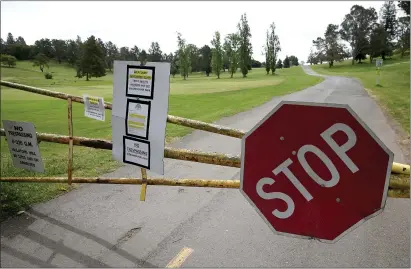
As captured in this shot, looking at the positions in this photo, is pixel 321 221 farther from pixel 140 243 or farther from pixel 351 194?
pixel 140 243

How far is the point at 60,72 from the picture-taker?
52.1 feet

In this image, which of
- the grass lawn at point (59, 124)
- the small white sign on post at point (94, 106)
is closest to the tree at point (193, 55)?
the grass lawn at point (59, 124)

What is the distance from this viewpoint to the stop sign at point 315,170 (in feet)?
4.98

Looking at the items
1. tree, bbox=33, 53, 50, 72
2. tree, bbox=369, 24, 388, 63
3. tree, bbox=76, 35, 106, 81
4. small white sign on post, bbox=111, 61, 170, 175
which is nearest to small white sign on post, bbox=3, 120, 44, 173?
small white sign on post, bbox=111, 61, 170, 175

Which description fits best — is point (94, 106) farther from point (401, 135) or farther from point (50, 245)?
point (401, 135)

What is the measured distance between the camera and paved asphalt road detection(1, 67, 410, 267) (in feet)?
10.1

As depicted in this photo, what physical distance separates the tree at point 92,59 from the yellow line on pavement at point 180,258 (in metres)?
7.77

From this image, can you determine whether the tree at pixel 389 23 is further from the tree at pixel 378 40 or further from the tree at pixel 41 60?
the tree at pixel 41 60

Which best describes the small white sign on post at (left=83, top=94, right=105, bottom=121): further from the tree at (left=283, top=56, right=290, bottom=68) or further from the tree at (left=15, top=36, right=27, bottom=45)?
the tree at (left=283, top=56, right=290, bottom=68)

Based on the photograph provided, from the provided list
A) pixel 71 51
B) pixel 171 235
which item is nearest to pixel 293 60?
pixel 71 51

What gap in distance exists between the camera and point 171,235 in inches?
139

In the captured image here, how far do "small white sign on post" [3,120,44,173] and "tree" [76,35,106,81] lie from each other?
5.96 meters

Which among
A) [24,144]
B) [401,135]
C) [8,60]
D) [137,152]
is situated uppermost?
[8,60]

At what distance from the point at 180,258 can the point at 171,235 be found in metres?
0.47
